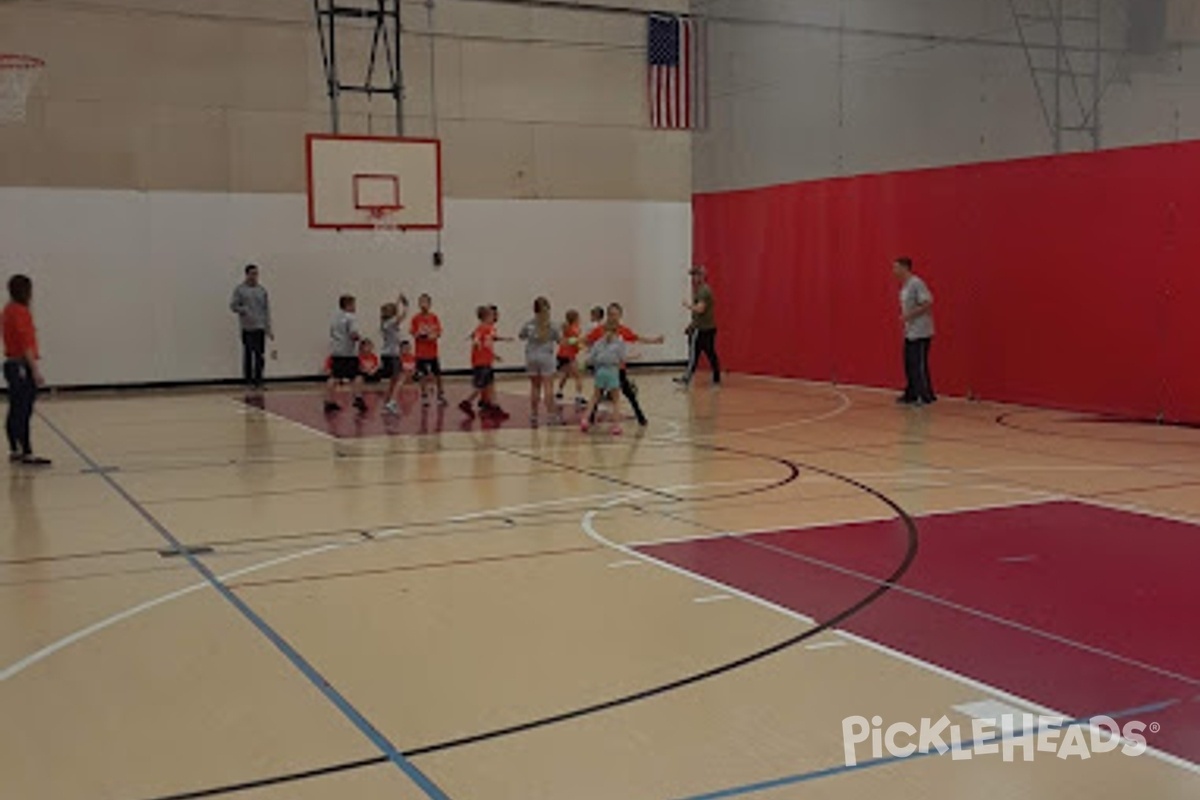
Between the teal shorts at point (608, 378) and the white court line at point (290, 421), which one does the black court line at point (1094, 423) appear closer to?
the teal shorts at point (608, 378)

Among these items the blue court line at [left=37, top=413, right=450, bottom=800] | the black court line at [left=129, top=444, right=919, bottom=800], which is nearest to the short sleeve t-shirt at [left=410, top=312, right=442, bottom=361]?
the blue court line at [left=37, top=413, right=450, bottom=800]

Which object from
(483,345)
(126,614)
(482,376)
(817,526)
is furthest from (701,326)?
(126,614)

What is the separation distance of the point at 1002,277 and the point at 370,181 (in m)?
8.71

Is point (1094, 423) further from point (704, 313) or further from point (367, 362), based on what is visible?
point (367, 362)

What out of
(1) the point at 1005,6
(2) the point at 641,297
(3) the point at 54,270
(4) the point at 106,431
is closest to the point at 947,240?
(1) the point at 1005,6

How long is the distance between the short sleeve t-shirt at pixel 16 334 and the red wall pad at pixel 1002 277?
11826 millimetres

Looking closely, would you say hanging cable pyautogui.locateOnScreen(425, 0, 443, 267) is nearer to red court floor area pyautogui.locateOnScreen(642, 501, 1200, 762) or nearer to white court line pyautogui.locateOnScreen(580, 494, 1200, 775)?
white court line pyautogui.locateOnScreen(580, 494, 1200, 775)

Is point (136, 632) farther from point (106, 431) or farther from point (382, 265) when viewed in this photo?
point (382, 265)

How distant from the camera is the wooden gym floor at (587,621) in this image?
4.40m

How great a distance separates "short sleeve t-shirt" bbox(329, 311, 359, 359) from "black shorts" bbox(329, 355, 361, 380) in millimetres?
33

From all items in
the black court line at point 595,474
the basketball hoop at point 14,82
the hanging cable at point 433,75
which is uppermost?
the hanging cable at point 433,75

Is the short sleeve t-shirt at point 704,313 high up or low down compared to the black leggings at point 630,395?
up

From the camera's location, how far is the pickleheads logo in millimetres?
4473

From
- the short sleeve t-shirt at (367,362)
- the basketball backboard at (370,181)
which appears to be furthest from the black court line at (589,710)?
the basketball backboard at (370,181)
